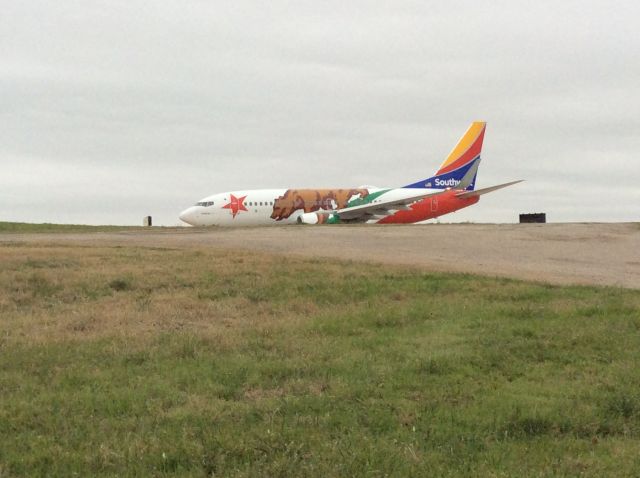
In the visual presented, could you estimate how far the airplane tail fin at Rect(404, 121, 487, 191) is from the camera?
54.3m

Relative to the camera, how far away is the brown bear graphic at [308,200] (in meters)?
47.5

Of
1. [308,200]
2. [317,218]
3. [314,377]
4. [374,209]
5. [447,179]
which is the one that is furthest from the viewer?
[447,179]

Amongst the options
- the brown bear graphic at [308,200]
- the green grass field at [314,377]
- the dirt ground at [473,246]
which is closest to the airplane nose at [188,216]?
the brown bear graphic at [308,200]

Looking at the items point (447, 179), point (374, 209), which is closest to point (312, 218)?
point (374, 209)

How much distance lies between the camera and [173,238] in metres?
28.3

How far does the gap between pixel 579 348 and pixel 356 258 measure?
11122 mm

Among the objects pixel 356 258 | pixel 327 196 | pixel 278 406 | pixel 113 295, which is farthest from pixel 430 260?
pixel 327 196

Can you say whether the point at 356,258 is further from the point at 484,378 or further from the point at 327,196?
the point at 327,196

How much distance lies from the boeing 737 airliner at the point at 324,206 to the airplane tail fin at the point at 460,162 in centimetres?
164

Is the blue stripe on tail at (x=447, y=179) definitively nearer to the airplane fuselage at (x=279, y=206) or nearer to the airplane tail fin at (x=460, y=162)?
the airplane tail fin at (x=460, y=162)

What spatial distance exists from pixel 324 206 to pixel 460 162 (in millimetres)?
12224

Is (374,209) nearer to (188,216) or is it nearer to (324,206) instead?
(324,206)

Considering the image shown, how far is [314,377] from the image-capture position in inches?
335

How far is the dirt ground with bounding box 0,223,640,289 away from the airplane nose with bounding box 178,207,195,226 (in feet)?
51.8
